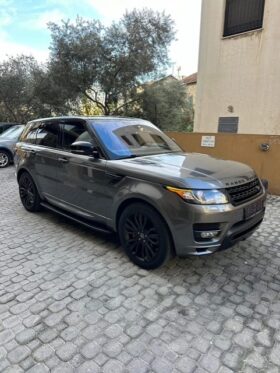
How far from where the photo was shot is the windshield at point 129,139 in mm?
3379

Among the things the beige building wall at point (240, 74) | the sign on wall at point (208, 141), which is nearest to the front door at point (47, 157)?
the sign on wall at point (208, 141)

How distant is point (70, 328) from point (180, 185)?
4.98ft

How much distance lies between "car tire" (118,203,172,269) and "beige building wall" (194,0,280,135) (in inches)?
281

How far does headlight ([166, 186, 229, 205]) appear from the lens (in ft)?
8.24

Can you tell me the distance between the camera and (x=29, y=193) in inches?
192

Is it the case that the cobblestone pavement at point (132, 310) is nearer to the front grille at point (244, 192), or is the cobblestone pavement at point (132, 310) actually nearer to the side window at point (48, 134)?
the front grille at point (244, 192)

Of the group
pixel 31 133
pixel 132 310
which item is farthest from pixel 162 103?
pixel 132 310

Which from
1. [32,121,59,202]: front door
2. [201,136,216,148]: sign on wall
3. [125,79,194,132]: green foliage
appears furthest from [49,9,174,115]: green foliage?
[32,121,59,202]: front door

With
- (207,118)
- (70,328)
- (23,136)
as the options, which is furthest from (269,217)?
(207,118)

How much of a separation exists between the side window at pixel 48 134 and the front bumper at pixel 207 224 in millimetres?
2506

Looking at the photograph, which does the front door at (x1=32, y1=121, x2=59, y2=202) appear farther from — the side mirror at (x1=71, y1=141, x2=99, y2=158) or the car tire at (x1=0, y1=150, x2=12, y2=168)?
the car tire at (x1=0, y1=150, x2=12, y2=168)

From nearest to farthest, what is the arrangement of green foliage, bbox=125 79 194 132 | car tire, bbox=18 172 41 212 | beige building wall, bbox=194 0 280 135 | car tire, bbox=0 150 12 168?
car tire, bbox=18 172 41 212 < beige building wall, bbox=194 0 280 135 < car tire, bbox=0 150 12 168 < green foliage, bbox=125 79 194 132

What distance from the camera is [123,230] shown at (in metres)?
3.13

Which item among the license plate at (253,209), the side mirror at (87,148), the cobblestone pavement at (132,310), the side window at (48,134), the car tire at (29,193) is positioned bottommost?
the cobblestone pavement at (132,310)
